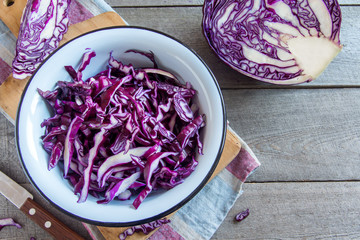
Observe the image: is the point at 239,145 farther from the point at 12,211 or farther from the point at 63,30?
the point at 12,211

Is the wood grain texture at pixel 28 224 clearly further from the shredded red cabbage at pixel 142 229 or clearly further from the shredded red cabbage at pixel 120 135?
the shredded red cabbage at pixel 120 135

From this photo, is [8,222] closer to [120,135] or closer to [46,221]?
[46,221]

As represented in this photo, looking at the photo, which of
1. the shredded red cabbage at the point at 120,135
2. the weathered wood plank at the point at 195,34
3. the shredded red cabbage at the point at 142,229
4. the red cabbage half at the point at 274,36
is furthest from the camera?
the weathered wood plank at the point at 195,34

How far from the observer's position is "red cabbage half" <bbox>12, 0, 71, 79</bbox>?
1.24m

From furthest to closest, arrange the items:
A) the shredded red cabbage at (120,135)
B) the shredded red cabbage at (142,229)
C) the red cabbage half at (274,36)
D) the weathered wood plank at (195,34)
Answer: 1. the weathered wood plank at (195,34)
2. the red cabbage half at (274,36)
3. the shredded red cabbage at (142,229)
4. the shredded red cabbage at (120,135)

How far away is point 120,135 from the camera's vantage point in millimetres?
978

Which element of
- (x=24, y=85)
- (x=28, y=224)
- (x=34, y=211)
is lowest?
(x=28, y=224)

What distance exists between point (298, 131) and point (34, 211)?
3.97 ft

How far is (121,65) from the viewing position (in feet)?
3.64

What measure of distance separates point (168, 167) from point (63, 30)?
0.79m

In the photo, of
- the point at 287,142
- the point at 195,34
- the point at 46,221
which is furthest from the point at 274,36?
the point at 46,221

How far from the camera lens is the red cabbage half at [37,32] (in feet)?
4.05

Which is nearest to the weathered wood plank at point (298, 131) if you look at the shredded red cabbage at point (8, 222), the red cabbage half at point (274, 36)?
the red cabbage half at point (274, 36)

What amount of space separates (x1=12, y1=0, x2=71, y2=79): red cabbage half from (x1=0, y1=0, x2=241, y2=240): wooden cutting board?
0.14 ft
